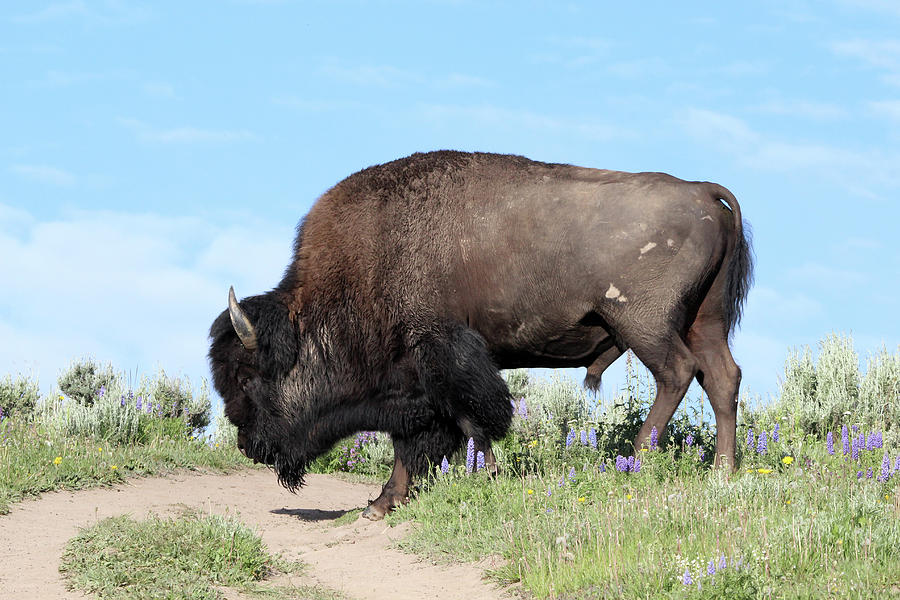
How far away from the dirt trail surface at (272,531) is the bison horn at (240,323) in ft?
4.81

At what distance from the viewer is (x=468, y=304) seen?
812 cm

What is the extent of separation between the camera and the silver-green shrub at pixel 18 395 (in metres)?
13.5

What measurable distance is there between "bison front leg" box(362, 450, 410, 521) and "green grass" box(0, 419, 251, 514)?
3.09 metres

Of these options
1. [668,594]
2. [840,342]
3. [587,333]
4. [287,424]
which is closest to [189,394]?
[287,424]

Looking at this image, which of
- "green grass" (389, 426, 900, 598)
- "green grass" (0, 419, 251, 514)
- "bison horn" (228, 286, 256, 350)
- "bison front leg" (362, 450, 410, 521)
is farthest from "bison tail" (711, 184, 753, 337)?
"green grass" (0, 419, 251, 514)

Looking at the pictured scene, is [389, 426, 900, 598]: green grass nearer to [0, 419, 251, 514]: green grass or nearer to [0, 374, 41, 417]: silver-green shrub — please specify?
[0, 419, 251, 514]: green grass

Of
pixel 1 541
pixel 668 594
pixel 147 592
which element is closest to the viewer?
pixel 668 594

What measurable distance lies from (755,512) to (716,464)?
1838 millimetres

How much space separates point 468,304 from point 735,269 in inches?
86.9

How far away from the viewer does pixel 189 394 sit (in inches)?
527

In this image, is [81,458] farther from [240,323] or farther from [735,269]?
[735,269]

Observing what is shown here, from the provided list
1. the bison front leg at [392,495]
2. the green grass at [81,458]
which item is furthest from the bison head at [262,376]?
the green grass at [81,458]

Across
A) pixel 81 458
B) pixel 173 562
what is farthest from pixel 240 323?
pixel 81 458

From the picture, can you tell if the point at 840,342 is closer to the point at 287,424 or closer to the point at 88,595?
the point at 287,424
